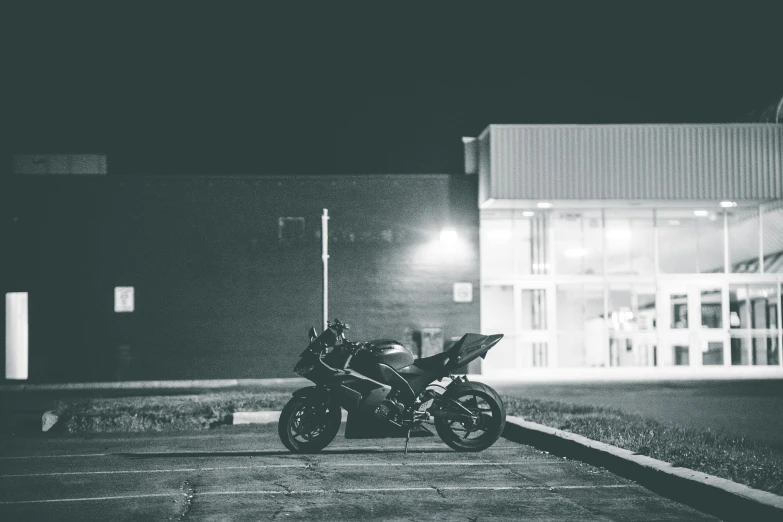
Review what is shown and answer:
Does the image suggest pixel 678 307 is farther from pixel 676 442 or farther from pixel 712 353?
pixel 676 442

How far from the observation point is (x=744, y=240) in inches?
1064

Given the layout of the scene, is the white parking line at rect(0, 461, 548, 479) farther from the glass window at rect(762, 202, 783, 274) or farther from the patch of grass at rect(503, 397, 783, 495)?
the glass window at rect(762, 202, 783, 274)

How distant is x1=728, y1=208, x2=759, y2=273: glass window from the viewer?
27.0 m

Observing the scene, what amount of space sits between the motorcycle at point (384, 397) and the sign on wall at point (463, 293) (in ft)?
50.5

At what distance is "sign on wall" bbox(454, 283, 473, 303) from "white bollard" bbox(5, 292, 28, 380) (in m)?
11.2

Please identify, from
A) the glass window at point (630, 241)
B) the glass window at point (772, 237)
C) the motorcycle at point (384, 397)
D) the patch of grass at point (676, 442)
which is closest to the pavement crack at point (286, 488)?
the motorcycle at point (384, 397)

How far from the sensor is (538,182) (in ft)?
82.2

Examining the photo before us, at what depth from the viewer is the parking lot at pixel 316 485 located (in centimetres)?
671

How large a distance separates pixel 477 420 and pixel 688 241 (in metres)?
19.0

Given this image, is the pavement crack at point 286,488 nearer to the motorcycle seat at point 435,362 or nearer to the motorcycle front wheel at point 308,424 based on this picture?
the motorcycle front wheel at point 308,424

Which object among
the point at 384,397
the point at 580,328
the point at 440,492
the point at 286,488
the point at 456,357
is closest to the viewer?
the point at 440,492

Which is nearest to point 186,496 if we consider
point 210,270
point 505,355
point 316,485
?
point 316,485

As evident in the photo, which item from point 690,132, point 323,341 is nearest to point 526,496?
point 323,341

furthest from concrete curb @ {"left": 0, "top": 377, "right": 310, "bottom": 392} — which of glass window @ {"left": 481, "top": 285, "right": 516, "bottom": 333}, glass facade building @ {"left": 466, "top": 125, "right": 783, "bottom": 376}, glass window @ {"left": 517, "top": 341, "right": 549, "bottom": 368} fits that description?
glass window @ {"left": 517, "top": 341, "right": 549, "bottom": 368}
